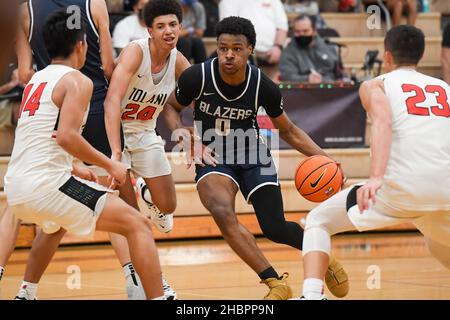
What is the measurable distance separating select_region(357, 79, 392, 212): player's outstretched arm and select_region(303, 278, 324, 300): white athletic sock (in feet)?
1.37

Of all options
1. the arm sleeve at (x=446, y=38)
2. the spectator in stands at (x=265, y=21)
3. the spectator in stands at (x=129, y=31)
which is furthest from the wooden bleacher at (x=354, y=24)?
the spectator in stands at (x=129, y=31)

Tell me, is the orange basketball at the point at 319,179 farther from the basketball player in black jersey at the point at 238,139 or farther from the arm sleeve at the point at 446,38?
the arm sleeve at the point at 446,38

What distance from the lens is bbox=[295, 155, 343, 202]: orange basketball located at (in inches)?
174

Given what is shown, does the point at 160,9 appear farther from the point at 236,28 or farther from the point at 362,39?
the point at 362,39

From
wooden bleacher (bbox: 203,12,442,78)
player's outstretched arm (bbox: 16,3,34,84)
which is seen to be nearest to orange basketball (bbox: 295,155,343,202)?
player's outstretched arm (bbox: 16,3,34,84)

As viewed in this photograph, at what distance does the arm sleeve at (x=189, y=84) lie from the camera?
15.9 ft

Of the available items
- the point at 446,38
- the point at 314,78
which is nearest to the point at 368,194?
the point at 314,78

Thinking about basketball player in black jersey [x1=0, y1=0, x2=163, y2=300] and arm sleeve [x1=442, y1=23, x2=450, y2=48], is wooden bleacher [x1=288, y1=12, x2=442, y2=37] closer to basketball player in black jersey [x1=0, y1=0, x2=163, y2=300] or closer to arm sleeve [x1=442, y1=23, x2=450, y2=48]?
arm sleeve [x1=442, y1=23, x2=450, y2=48]

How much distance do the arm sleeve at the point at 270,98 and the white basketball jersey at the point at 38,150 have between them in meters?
1.66

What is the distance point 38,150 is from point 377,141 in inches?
63.7

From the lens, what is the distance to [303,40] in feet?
31.0

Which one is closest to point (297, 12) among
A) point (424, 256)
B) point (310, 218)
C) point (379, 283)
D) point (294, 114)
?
point (294, 114)

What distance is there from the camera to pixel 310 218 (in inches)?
145
